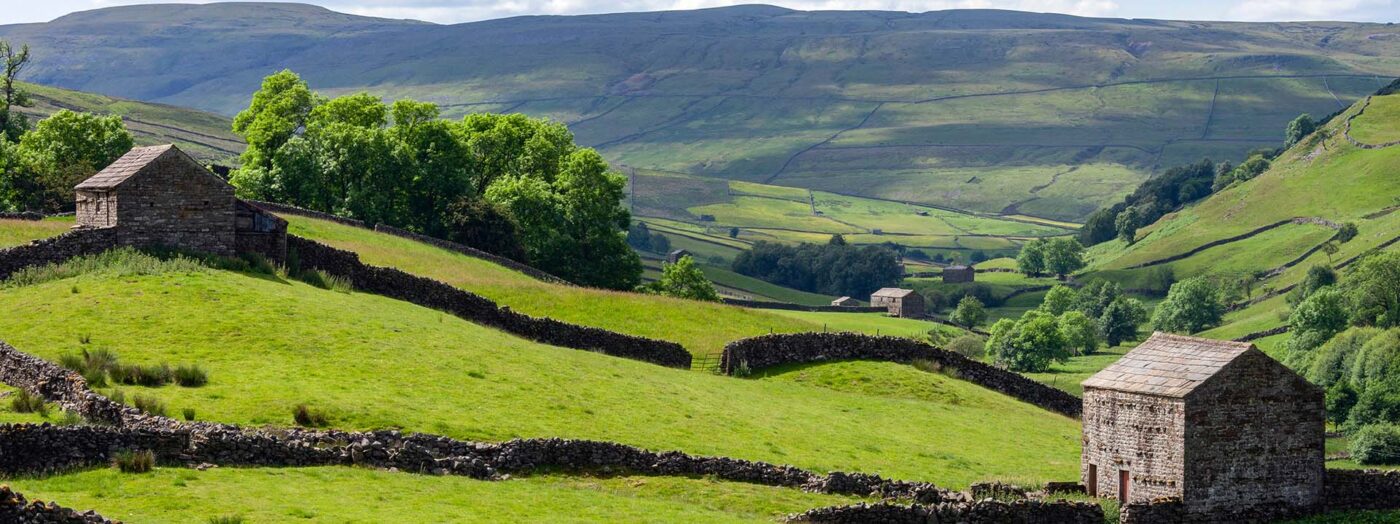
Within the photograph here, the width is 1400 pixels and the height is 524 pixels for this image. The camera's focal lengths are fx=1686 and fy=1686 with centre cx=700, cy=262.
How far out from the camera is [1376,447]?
86.8 meters

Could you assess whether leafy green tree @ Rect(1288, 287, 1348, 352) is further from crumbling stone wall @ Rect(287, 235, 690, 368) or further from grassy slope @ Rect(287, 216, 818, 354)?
crumbling stone wall @ Rect(287, 235, 690, 368)

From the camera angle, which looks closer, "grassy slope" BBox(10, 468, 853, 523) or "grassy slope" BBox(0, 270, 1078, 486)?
"grassy slope" BBox(10, 468, 853, 523)

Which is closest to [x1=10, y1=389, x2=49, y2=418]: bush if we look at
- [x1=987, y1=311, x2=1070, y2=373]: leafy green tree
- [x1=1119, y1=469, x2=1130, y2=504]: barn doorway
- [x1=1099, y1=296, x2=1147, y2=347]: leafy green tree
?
[x1=1119, y1=469, x2=1130, y2=504]: barn doorway

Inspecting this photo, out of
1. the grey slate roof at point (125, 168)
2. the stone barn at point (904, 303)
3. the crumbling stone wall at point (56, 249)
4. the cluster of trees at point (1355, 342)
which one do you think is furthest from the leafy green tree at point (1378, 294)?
the crumbling stone wall at point (56, 249)

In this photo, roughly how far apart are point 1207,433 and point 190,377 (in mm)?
23100

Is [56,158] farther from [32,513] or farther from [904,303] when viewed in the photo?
[904,303]

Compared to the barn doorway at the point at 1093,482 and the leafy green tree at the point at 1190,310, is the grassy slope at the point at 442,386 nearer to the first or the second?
the barn doorway at the point at 1093,482

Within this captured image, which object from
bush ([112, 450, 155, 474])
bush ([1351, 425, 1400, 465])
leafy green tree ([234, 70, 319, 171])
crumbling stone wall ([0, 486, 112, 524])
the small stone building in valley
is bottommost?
bush ([1351, 425, 1400, 465])

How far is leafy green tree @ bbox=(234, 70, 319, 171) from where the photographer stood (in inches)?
3844

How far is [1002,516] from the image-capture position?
36.5m

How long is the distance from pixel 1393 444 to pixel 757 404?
53.3m

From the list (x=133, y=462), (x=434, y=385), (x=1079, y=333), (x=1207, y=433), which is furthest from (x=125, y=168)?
(x=1079, y=333)

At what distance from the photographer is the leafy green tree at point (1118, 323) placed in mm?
189000

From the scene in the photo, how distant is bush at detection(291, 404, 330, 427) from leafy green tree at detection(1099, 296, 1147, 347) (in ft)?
521
